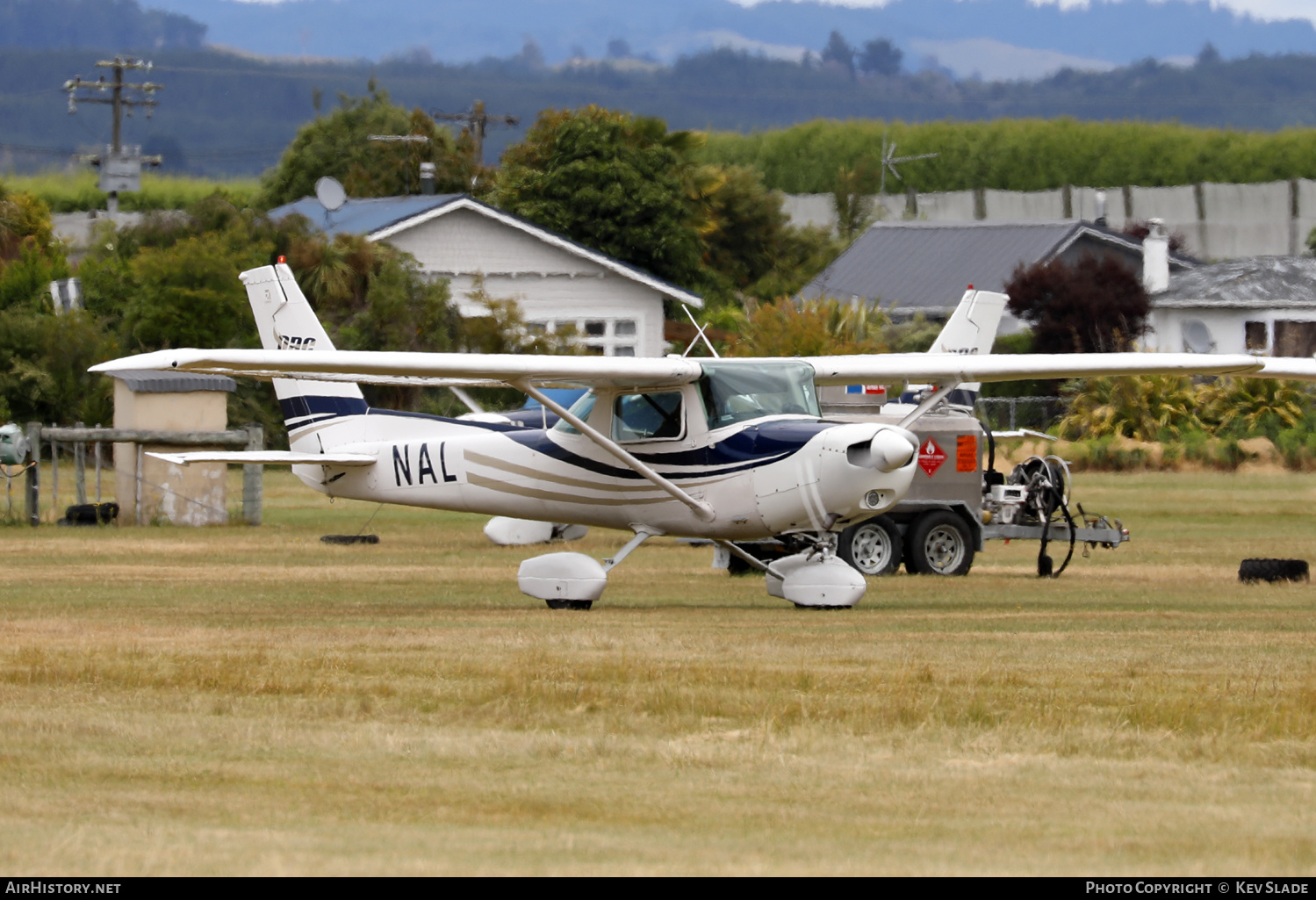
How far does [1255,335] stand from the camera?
182 ft

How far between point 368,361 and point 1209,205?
245 feet

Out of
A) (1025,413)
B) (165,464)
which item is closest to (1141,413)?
(1025,413)

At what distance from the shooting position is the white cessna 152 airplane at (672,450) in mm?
15570

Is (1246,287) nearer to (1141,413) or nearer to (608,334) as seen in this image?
(1141,413)

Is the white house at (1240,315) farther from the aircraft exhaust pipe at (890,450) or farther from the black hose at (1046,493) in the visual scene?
the aircraft exhaust pipe at (890,450)

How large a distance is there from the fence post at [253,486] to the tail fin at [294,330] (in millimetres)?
6754

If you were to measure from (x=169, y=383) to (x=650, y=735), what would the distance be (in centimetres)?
1894

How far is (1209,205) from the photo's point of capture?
277 feet

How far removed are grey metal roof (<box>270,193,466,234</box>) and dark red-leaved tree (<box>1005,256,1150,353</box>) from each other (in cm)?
1534

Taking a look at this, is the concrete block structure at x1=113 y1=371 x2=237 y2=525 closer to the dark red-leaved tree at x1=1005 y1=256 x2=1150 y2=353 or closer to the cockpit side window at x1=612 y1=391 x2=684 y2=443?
the cockpit side window at x1=612 y1=391 x2=684 y2=443

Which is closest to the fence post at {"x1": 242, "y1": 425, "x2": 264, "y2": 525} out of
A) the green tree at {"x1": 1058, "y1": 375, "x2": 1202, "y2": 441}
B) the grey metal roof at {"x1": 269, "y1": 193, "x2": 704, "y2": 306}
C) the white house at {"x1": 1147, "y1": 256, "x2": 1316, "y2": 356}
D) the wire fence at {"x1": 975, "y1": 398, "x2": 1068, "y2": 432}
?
the grey metal roof at {"x1": 269, "y1": 193, "x2": 704, "y2": 306}

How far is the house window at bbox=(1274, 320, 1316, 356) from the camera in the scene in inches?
2136

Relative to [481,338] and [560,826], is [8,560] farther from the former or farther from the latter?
[481,338]
